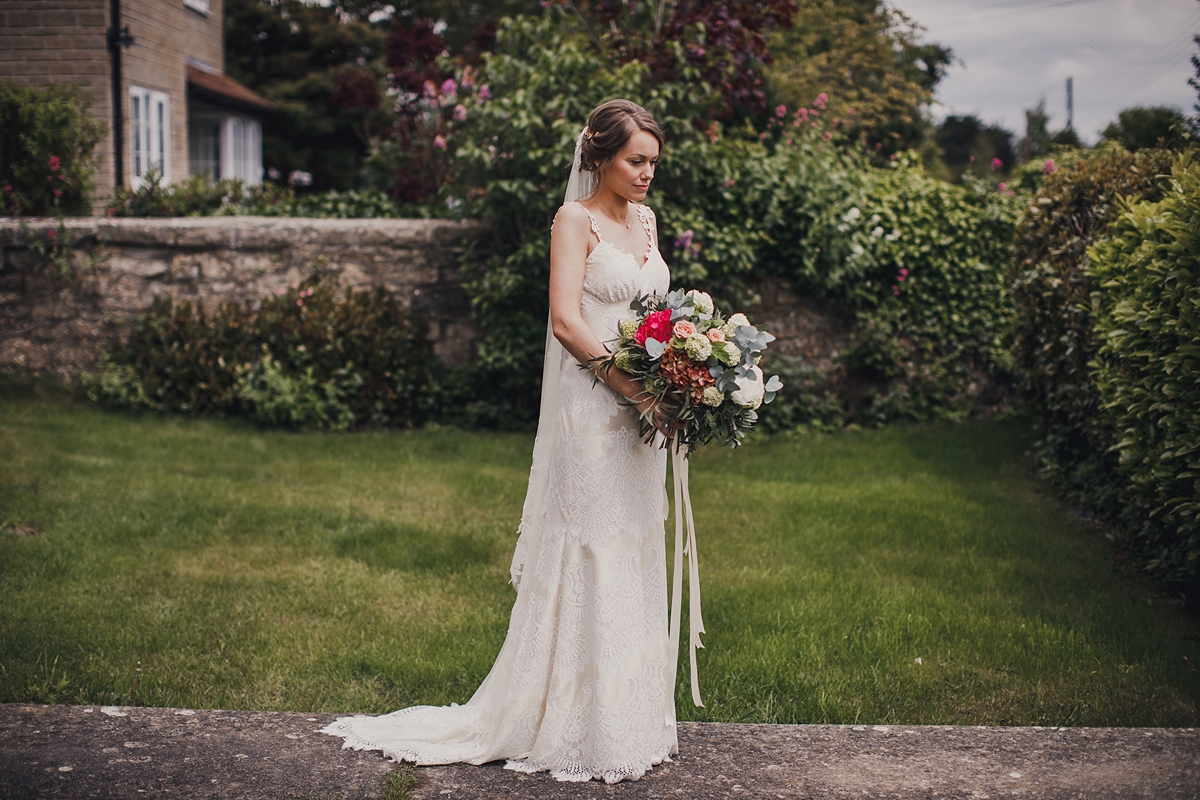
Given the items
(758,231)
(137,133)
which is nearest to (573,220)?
(758,231)

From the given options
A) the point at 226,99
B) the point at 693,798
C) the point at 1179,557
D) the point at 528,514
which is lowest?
the point at 693,798

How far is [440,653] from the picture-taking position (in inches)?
160

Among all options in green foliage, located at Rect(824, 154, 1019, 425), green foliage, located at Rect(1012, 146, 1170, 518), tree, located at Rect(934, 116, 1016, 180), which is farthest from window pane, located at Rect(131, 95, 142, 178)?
tree, located at Rect(934, 116, 1016, 180)

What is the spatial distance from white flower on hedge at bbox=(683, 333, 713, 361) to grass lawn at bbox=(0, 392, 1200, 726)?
157 cm

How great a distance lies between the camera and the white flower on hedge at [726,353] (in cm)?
272

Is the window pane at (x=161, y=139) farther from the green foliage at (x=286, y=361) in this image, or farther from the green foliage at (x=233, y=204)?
the green foliage at (x=286, y=361)

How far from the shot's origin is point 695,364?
2723mm

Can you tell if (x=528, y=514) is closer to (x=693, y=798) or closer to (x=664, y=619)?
(x=664, y=619)

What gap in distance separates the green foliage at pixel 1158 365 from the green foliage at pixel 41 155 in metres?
8.54

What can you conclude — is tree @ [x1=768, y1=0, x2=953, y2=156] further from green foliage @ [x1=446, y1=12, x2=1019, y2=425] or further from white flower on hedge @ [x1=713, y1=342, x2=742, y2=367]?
white flower on hedge @ [x1=713, y1=342, x2=742, y2=367]

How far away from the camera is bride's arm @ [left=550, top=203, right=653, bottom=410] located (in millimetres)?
2838

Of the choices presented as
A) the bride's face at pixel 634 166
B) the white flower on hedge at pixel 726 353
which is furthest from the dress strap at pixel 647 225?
the white flower on hedge at pixel 726 353

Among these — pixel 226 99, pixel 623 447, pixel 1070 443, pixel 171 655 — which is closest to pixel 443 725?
pixel 623 447

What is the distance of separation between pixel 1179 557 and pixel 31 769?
4709 millimetres
